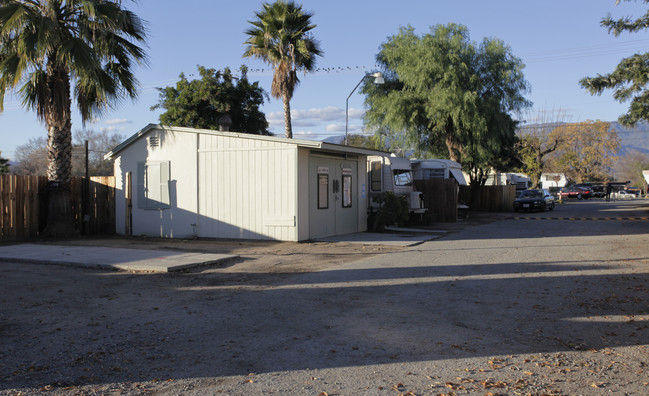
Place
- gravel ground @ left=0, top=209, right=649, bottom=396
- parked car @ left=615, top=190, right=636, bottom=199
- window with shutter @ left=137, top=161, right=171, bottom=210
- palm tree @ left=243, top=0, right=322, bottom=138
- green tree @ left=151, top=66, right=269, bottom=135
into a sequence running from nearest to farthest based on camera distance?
gravel ground @ left=0, top=209, right=649, bottom=396
window with shutter @ left=137, top=161, right=171, bottom=210
palm tree @ left=243, top=0, right=322, bottom=138
green tree @ left=151, top=66, right=269, bottom=135
parked car @ left=615, top=190, right=636, bottom=199

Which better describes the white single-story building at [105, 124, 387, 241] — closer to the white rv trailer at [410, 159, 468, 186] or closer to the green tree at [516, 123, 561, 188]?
the white rv trailer at [410, 159, 468, 186]

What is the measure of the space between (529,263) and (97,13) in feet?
44.5

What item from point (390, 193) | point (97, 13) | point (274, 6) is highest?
point (274, 6)

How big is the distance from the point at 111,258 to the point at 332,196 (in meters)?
7.88

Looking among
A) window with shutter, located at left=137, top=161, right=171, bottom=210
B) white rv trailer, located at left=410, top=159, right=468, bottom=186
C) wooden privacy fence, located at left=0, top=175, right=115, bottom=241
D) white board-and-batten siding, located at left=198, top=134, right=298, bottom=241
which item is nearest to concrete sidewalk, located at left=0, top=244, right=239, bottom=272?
wooden privacy fence, located at left=0, top=175, right=115, bottom=241

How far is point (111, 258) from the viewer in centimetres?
1173

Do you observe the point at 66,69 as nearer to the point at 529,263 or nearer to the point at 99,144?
the point at 529,263

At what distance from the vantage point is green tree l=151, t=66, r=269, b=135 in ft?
106

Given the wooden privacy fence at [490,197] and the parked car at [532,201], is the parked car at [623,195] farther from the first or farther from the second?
the wooden privacy fence at [490,197]

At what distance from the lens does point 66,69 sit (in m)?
16.3

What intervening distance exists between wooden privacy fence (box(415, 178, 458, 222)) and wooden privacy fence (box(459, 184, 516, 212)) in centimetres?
965

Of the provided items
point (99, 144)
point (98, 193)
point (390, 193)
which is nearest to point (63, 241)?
point (98, 193)

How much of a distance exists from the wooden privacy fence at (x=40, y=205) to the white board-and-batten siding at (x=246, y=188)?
14.8ft

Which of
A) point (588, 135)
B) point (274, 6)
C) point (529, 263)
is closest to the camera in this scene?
point (529, 263)
